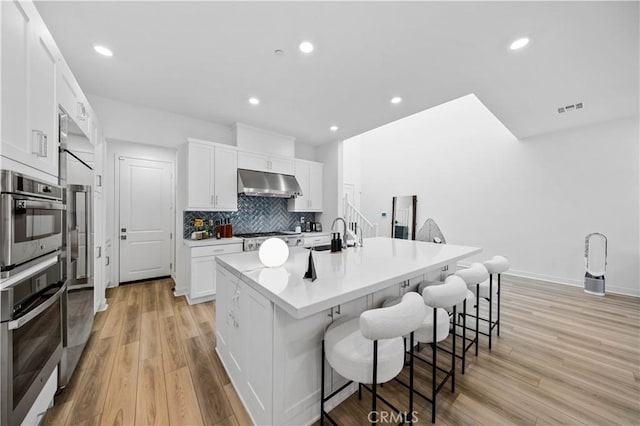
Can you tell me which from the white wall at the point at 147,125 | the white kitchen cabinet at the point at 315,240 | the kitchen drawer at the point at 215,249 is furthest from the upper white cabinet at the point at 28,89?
the white kitchen cabinet at the point at 315,240

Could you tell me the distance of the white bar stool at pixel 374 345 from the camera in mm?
1109

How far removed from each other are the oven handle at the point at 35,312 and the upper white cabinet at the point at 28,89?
0.74 meters

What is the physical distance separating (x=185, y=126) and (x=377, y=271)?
12.8 ft

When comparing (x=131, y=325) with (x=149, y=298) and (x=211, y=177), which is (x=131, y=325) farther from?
(x=211, y=177)

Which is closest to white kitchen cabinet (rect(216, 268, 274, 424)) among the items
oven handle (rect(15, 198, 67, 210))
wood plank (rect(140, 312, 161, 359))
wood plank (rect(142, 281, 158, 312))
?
wood plank (rect(140, 312, 161, 359))

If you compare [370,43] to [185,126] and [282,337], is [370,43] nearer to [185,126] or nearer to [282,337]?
[282,337]

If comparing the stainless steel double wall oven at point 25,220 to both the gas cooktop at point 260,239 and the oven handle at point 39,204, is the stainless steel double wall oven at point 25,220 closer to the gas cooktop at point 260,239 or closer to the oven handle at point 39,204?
the oven handle at point 39,204

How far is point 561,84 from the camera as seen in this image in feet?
9.23

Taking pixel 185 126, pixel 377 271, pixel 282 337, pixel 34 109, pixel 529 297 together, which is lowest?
pixel 529 297

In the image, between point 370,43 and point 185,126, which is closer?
point 370,43

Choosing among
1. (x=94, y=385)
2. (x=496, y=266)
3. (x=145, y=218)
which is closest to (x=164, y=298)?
(x=145, y=218)

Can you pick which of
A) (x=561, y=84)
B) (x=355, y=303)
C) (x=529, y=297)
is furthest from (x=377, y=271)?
(x=529, y=297)

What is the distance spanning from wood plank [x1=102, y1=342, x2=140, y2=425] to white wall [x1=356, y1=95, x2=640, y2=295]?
604cm

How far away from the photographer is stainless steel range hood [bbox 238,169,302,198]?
400 centimetres
